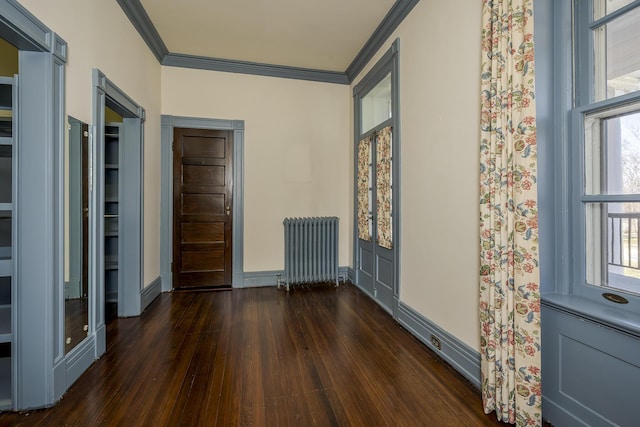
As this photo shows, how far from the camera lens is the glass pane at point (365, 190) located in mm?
4094

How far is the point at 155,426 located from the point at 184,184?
320 centimetres

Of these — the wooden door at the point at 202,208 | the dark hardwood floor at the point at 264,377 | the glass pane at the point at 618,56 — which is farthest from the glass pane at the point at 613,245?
the wooden door at the point at 202,208

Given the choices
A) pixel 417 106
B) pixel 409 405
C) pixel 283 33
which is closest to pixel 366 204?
pixel 417 106

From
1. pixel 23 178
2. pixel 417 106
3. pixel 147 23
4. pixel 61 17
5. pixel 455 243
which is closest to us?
pixel 23 178

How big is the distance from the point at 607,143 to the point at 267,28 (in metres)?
3.42

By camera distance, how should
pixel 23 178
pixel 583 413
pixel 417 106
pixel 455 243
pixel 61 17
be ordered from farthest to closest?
pixel 417 106 → pixel 455 243 → pixel 61 17 → pixel 23 178 → pixel 583 413

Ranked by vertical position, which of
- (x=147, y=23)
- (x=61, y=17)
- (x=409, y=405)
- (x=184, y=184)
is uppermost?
(x=147, y=23)

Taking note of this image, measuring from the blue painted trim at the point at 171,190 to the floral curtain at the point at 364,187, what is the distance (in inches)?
67.7

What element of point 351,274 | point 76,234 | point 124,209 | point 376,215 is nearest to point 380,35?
point 376,215

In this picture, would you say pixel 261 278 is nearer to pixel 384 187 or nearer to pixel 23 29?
pixel 384 187

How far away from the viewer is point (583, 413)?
1.54 meters

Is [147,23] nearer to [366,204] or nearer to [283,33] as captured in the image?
[283,33]

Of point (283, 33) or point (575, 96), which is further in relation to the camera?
point (283, 33)

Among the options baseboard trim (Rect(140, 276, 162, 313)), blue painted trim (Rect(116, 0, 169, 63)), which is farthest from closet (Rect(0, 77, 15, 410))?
blue painted trim (Rect(116, 0, 169, 63))
